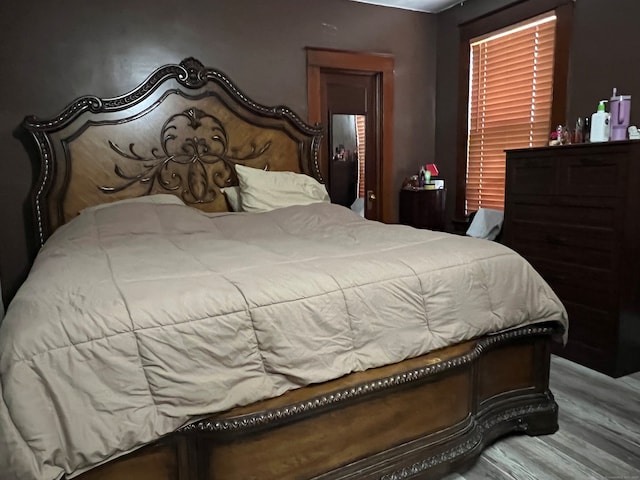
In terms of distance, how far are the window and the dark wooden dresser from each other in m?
0.59

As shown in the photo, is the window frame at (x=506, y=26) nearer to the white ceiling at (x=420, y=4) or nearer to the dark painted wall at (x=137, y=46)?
the white ceiling at (x=420, y=4)

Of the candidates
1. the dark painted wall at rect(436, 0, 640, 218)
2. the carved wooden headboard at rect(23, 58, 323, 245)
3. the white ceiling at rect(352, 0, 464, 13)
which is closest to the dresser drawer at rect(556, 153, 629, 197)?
the dark painted wall at rect(436, 0, 640, 218)

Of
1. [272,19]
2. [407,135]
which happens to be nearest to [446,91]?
[407,135]

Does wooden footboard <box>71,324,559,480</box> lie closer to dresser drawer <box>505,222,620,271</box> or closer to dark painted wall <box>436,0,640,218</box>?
dresser drawer <box>505,222,620,271</box>

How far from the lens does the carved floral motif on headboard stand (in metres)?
3.04

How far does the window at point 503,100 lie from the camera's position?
10.6 ft

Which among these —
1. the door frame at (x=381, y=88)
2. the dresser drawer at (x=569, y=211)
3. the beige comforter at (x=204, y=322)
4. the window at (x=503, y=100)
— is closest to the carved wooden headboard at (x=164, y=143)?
the door frame at (x=381, y=88)

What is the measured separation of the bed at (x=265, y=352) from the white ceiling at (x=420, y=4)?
7.46 ft

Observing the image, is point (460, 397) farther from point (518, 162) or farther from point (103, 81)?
point (103, 81)

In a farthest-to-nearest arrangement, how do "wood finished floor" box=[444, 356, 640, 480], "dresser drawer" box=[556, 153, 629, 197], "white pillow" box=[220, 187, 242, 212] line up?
"white pillow" box=[220, 187, 242, 212] → "dresser drawer" box=[556, 153, 629, 197] → "wood finished floor" box=[444, 356, 640, 480]

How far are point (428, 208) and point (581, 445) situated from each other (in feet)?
7.30

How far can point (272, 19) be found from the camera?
133 inches

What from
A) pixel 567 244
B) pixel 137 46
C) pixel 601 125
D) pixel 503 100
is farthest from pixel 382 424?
pixel 503 100

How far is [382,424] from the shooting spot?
1516 mm
